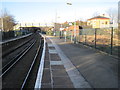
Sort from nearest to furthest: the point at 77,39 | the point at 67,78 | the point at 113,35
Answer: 1. the point at 67,78
2. the point at 113,35
3. the point at 77,39

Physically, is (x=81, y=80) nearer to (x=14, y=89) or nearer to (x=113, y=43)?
(x=14, y=89)

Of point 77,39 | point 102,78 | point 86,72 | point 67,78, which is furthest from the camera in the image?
point 77,39

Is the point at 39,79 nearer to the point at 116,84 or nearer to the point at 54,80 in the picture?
the point at 54,80

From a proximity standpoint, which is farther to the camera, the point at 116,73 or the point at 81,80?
the point at 116,73

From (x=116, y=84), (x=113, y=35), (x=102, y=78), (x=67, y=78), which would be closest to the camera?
(x=116, y=84)

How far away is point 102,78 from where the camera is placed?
25.3 ft

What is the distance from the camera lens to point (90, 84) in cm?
705

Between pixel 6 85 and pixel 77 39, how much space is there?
24.0m

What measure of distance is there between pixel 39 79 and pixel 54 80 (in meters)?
0.69

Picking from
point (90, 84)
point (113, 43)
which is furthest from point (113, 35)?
point (90, 84)

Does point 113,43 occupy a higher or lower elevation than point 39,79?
higher

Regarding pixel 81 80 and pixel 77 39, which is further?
pixel 77 39

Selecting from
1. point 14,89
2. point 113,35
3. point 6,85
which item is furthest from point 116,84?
point 113,35

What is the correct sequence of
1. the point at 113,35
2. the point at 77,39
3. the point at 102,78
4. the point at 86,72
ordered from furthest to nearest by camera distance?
the point at 77,39, the point at 113,35, the point at 86,72, the point at 102,78
